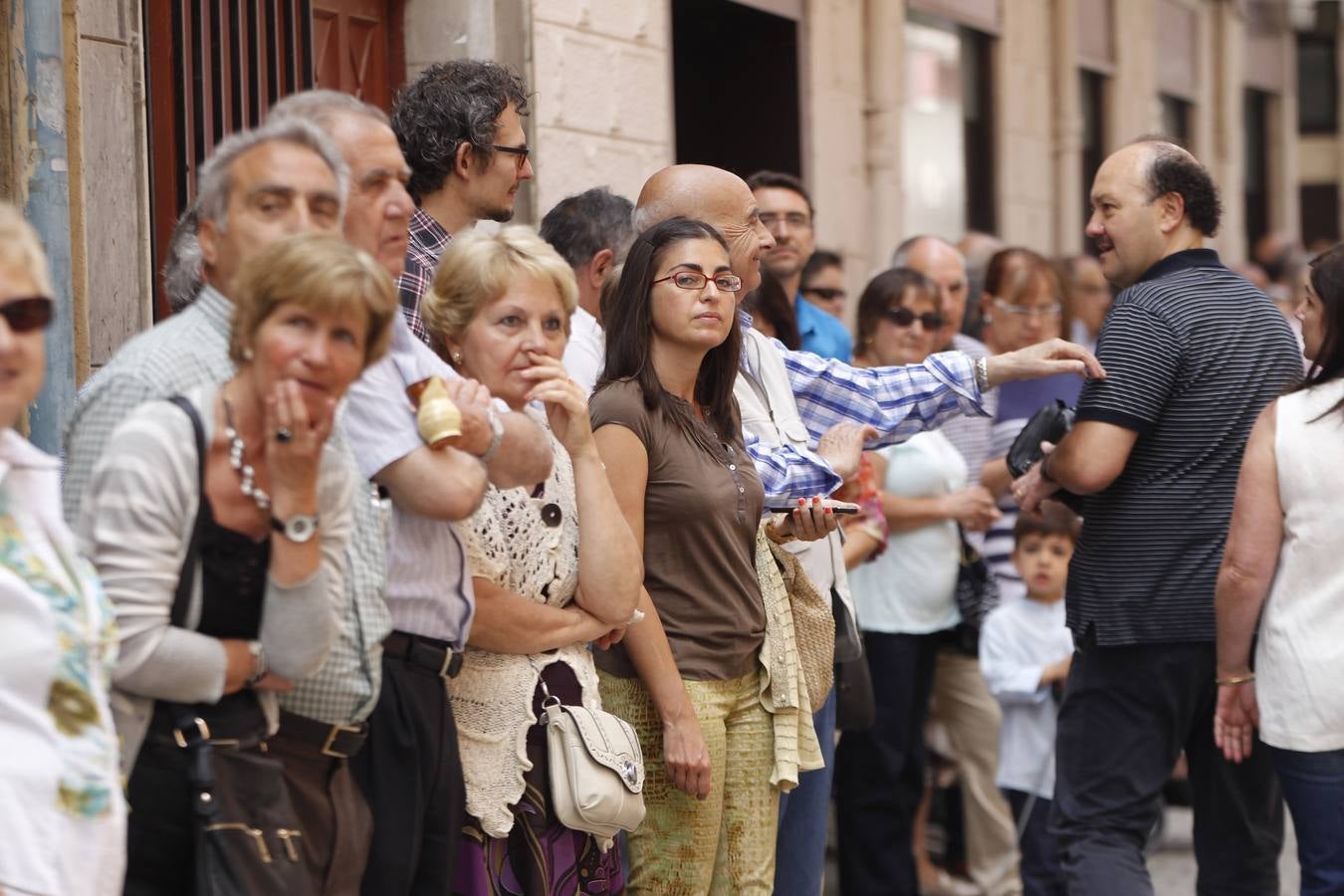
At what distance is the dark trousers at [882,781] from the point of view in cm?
629

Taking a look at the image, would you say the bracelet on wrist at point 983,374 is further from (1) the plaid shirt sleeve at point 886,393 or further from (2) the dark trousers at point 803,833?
(2) the dark trousers at point 803,833

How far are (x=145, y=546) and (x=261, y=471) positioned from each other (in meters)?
0.20

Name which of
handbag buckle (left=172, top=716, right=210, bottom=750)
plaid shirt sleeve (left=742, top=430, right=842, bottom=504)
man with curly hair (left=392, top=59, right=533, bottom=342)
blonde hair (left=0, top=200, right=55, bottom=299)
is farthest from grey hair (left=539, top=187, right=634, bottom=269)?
blonde hair (left=0, top=200, right=55, bottom=299)

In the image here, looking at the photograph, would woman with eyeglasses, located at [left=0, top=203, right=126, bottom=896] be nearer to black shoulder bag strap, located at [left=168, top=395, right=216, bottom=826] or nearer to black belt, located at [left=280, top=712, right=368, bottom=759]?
black shoulder bag strap, located at [left=168, top=395, right=216, bottom=826]

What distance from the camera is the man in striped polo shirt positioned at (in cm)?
483

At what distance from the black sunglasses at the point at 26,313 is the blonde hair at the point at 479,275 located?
3.78 ft

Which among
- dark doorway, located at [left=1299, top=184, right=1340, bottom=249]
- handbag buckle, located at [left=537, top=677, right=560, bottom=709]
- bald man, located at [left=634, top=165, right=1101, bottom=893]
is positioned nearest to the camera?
handbag buckle, located at [left=537, top=677, right=560, bottom=709]

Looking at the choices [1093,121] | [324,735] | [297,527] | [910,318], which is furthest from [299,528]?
[1093,121]

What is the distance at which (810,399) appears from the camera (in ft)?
16.8

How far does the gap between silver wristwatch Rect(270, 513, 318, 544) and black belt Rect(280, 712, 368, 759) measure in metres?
0.40

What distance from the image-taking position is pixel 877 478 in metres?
6.45

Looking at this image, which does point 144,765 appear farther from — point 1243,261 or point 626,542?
point 1243,261

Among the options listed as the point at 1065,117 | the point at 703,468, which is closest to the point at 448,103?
the point at 703,468

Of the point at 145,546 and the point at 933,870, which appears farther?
the point at 933,870
